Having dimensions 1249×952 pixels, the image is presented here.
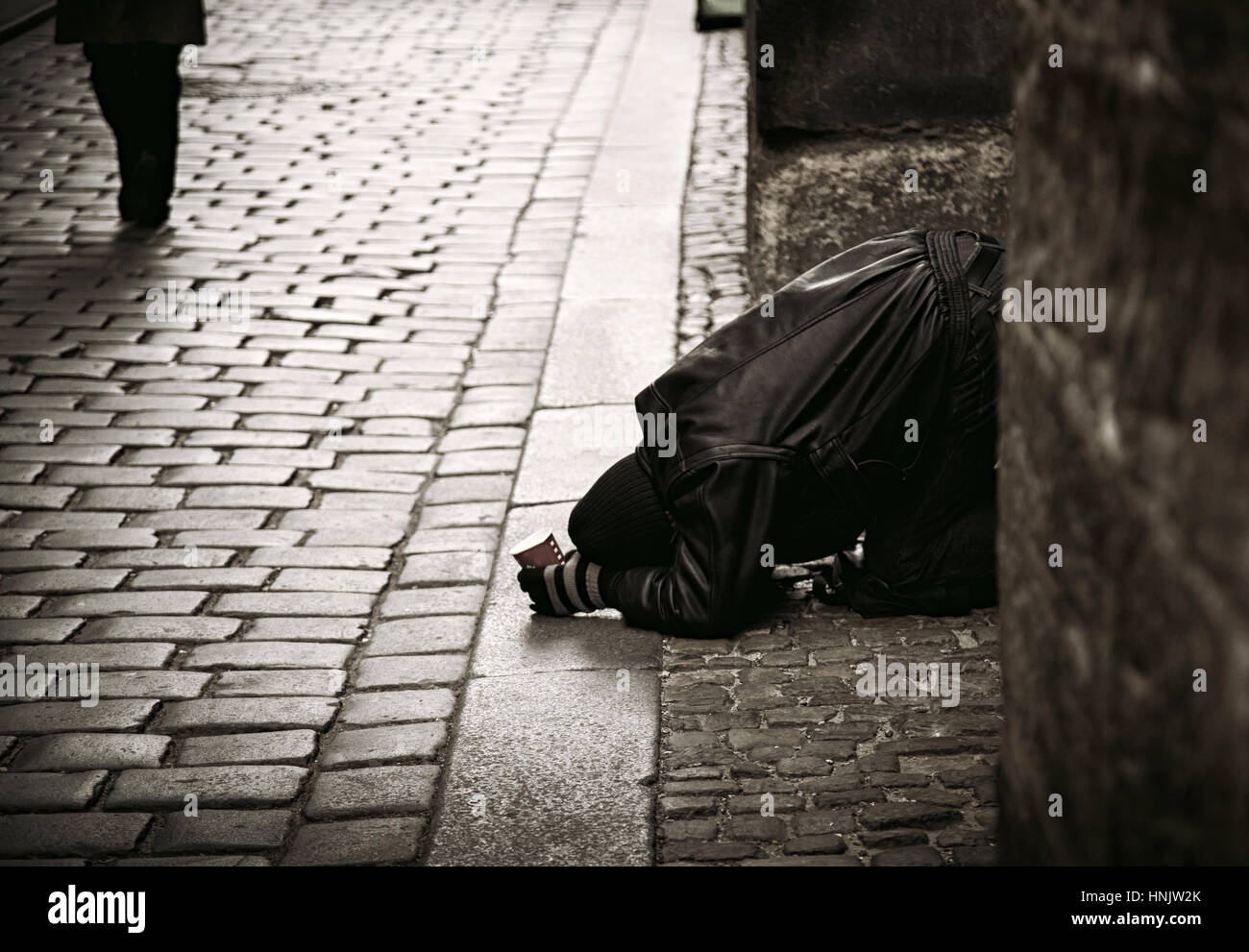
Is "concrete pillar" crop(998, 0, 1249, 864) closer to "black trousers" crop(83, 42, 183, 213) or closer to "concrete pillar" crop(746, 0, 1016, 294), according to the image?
"concrete pillar" crop(746, 0, 1016, 294)

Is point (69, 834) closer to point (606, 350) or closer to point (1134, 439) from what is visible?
point (1134, 439)

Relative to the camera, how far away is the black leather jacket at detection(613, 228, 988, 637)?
137 inches

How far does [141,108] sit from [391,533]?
3670 mm

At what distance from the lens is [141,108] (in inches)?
280

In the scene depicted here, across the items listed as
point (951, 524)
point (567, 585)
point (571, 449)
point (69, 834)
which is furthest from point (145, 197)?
point (951, 524)

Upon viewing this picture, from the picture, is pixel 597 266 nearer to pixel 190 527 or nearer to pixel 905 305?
pixel 190 527

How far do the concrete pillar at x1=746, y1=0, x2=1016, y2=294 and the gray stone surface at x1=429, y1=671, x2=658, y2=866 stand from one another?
8.06 ft

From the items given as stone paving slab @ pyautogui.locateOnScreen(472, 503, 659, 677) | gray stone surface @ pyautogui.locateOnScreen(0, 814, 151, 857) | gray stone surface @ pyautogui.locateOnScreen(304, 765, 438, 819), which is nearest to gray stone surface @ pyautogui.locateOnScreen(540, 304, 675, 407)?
stone paving slab @ pyautogui.locateOnScreen(472, 503, 659, 677)

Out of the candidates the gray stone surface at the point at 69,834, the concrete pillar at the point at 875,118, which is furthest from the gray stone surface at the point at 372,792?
the concrete pillar at the point at 875,118

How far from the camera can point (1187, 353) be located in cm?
121

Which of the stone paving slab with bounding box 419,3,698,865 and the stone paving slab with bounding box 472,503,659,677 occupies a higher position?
the stone paving slab with bounding box 419,3,698,865
